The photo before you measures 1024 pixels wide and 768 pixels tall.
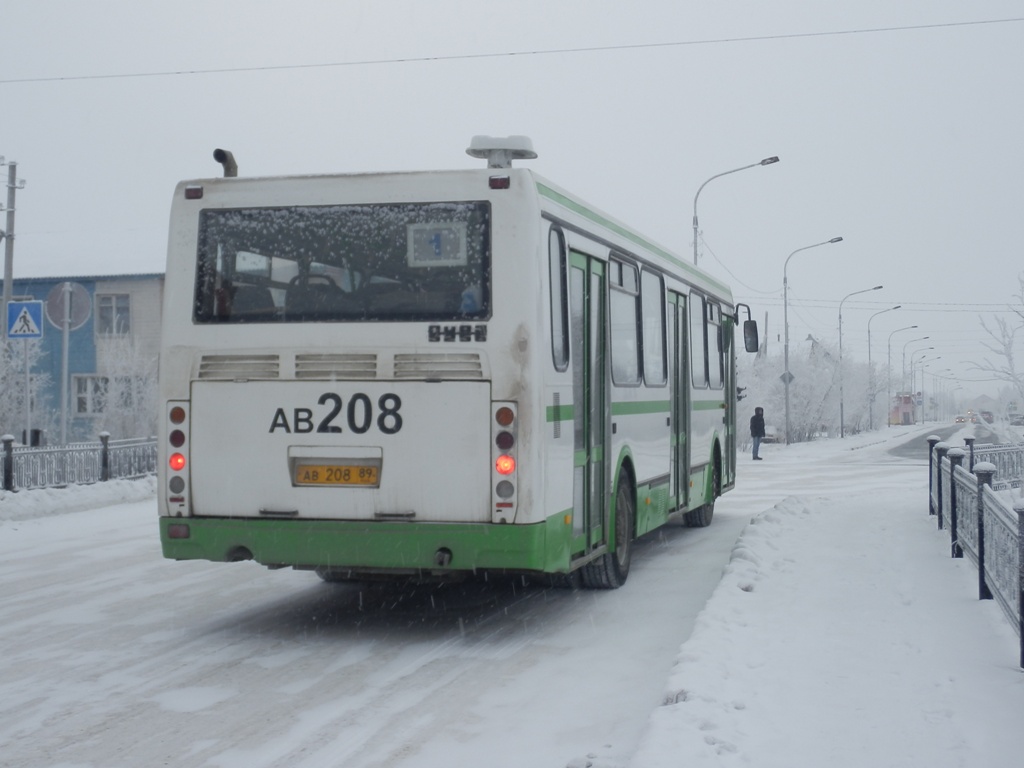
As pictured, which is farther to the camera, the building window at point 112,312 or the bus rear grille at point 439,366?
the building window at point 112,312

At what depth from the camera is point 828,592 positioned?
9.48 metres

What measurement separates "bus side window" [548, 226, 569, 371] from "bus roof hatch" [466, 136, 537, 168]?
627 millimetres

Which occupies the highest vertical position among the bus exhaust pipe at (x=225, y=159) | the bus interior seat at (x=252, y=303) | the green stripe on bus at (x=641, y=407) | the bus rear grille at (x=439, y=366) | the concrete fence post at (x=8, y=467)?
the bus exhaust pipe at (x=225, y=159)

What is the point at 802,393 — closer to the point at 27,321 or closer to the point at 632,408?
the point at 27,321

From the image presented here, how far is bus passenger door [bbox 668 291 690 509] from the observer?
504 inches

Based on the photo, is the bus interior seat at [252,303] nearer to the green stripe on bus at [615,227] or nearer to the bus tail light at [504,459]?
the bus tail light at [504,459]

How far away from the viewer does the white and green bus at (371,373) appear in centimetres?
786

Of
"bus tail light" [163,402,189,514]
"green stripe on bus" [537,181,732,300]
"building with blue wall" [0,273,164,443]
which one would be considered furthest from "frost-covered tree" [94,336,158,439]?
"bus tail light" [163,402,189,514]

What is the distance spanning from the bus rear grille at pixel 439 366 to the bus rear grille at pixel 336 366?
19 cm

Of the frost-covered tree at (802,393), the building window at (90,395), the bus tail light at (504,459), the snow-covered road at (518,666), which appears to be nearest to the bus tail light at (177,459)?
the snow-covered road at (518,666)

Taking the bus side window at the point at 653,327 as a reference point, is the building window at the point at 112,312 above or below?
above

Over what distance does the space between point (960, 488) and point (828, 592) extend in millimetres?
2716

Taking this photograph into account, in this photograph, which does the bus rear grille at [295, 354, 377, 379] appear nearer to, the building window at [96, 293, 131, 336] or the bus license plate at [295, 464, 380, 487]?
the bus license plate at [295, 464, 380, 487]

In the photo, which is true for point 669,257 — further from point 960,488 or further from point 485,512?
point 485,512
